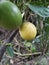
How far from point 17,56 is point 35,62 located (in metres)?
0.19

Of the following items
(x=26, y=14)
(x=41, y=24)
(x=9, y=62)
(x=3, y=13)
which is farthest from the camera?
(x=9, y=62)

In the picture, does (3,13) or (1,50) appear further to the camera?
(1,50)

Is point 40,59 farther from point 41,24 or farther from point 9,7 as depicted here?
point 9,7

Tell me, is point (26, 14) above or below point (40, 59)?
above

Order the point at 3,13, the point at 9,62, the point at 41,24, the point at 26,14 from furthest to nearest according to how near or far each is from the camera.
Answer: the point at 9,62 → the point at 41,24 → the point at 26,14 → the point at 3,13

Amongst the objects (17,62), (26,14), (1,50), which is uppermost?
(26,14)

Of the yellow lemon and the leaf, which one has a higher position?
the leaf

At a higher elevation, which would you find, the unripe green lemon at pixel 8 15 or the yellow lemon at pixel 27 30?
the unripe green lemon at pixel 8 15

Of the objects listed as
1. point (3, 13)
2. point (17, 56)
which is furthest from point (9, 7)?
point (17, 56)

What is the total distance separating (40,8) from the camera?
450 mm

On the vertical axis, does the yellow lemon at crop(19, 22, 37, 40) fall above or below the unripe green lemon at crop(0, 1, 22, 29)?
below

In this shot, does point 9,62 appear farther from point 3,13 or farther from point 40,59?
point 3,13

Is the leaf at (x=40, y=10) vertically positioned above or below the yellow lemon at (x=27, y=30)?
above

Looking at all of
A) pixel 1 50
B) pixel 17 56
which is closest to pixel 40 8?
pixel 1 50
